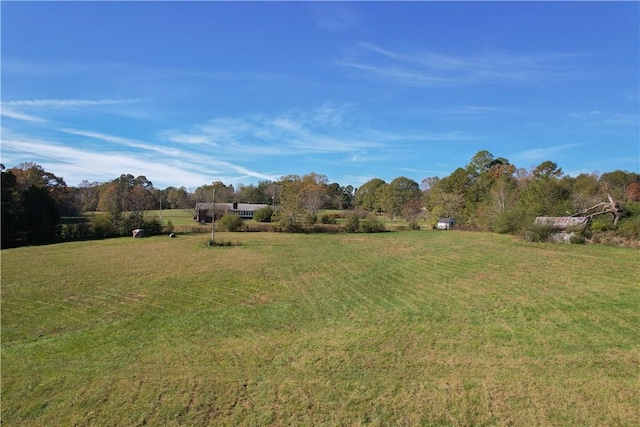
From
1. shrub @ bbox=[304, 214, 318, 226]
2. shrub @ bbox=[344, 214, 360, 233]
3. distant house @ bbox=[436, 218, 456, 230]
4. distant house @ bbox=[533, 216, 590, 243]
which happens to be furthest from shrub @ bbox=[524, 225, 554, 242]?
shrub @ bbox=[304, 214, 318, 226]

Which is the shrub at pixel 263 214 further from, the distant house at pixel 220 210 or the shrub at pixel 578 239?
the shrub at pixel 578 239

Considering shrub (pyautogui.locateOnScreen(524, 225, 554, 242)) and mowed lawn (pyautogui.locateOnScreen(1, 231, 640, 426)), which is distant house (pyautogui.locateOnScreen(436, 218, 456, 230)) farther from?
mowed lawn (pyautogui.locateOnScreen(1, 231, 640, 426))

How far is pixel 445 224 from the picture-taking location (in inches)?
1821

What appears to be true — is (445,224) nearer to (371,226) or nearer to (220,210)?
(371,226)

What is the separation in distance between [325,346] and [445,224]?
41.9 m

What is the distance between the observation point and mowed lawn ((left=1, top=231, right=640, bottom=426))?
5.36 meters

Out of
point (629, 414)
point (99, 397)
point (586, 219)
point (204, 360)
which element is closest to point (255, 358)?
point (204, 360)

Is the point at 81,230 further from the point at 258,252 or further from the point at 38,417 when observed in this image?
the point at 38,417

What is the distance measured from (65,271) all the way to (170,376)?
14.1 metres

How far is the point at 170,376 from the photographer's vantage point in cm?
654

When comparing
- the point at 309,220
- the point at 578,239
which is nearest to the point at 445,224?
the point at 309,220

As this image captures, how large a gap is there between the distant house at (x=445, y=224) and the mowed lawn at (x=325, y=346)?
29361 millimetres

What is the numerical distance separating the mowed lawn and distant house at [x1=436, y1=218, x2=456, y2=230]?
1156 inches

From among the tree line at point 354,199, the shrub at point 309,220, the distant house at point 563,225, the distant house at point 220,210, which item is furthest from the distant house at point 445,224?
the distant house at point 220,210
